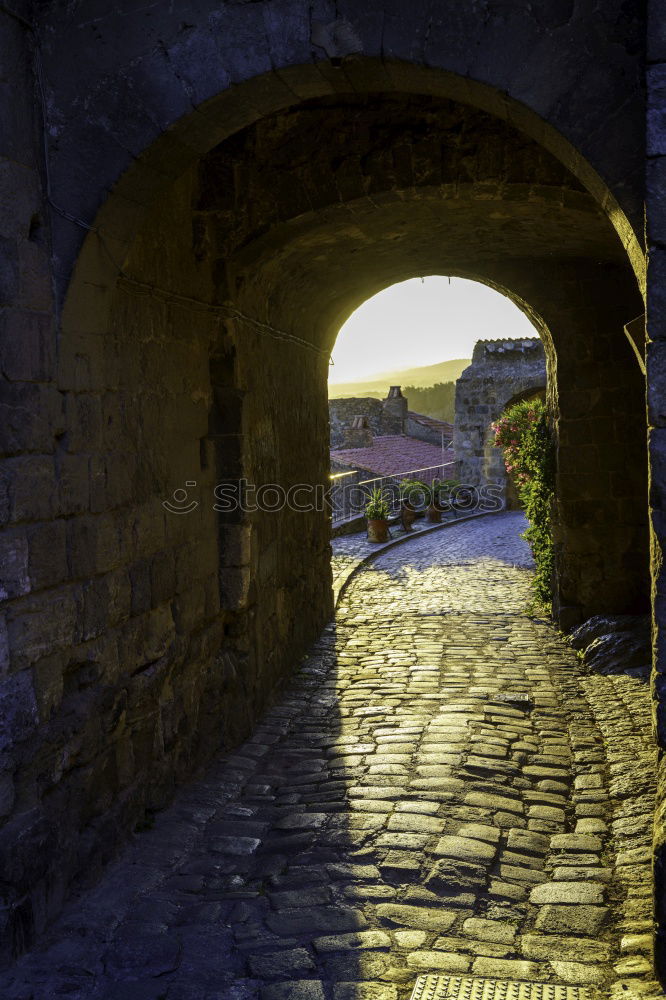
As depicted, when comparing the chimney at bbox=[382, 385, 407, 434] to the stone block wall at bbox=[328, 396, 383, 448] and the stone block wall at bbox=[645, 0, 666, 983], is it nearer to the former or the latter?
the stone block wall at bbox=[328, 396, 383, 448]

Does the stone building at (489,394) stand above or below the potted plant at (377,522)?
above

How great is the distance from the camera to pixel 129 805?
397 centimetres

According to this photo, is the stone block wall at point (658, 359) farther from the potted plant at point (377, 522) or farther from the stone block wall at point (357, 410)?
the stone block wall at point (357, 410)

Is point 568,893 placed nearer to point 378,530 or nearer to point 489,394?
point 378,530

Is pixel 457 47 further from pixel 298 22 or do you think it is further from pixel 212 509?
pixel 212 509

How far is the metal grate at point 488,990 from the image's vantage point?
269 centimetres

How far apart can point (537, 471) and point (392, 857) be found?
5.25m

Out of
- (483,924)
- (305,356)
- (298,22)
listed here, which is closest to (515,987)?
(483,924)

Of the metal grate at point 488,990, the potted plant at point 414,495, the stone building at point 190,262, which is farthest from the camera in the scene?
the potted plant at point 414,495

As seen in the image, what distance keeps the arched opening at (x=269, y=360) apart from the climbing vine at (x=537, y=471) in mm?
324

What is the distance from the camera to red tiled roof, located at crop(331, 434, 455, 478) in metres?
22.1

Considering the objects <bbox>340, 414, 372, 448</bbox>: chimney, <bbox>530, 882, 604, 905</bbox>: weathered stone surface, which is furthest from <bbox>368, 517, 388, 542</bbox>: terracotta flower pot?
<bbox>340, 414, 372, 448</bbox>: chimney

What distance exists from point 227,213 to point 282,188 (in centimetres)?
37

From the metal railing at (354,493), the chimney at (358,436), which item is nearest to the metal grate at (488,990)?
the metal railing at (354,493)
